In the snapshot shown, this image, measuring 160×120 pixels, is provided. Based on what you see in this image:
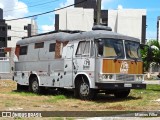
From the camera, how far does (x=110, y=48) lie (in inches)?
614

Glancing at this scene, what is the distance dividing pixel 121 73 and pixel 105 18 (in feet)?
207

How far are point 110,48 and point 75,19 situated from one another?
59854mm

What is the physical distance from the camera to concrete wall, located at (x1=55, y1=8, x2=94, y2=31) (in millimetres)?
74000

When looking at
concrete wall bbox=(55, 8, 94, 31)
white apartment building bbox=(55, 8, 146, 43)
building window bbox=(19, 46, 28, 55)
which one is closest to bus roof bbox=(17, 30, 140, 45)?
building window bbox=(19, 46, 28, 55)

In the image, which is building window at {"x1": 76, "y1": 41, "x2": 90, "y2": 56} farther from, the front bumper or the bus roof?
the front bumper

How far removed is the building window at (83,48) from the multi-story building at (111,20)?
2249 inches

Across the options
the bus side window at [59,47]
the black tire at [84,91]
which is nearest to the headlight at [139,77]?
the black tire at [84,91]

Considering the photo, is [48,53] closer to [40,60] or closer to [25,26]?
[40,60]

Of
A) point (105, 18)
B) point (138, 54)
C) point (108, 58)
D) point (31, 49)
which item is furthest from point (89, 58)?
point (105, 18)

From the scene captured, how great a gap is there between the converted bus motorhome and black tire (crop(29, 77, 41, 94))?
6 cm

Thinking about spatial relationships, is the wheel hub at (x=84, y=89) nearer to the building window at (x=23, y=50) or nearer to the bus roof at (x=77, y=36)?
the bus roof at (x=77, y=36)

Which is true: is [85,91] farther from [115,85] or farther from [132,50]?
[132,50]

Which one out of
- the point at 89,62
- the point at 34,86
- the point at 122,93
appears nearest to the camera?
the point at 89,62

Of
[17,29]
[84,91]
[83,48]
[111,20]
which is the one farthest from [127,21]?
[84,91]
